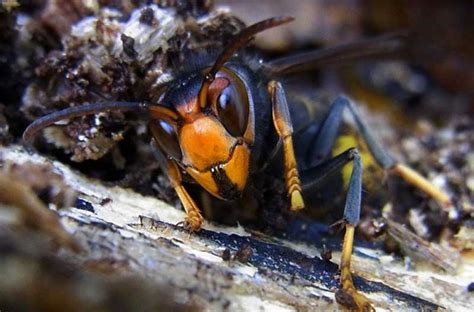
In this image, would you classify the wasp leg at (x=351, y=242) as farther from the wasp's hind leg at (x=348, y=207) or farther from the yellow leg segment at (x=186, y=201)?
the yellow leg segment at (x=186, y=201)

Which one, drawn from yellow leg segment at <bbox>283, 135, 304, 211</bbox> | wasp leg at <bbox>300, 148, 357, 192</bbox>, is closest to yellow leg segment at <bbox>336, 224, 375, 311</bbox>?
yellow leg segment at <bbox>283, 135, 304, 211</bbox>

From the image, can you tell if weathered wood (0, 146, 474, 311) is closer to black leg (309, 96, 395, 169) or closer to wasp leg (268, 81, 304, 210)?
wasp leg (268, 81, 304, 210)

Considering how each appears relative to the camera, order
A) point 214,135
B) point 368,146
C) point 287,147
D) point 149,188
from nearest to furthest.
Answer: point 214,135 → point 287,147 → point 149,188 → point 368,146

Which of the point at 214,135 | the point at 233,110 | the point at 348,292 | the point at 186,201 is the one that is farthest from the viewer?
the point at 186,201

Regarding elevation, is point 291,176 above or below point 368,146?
below

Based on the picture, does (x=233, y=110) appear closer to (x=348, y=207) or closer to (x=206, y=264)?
(x=348, y=207)

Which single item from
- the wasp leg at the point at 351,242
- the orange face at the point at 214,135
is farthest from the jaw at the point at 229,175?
the wasp leg at the point at 351,242

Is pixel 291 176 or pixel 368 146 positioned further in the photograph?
pixel 368 146

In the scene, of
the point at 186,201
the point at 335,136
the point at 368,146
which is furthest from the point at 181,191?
the point at 368,146
